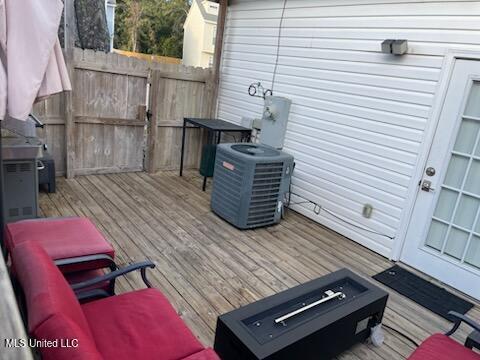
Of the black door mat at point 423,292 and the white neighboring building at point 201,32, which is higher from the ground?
the white neighboring building at point 201,32

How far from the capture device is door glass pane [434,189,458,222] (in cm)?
328

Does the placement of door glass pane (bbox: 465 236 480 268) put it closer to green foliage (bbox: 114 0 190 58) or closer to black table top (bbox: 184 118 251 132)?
black table top (bbox: 184 118 251 132)

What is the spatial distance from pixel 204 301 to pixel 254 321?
0.84 meters

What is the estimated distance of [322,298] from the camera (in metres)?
2.21

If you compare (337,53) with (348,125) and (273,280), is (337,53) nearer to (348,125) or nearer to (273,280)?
(348,125)

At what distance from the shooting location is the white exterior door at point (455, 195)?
3102 mm

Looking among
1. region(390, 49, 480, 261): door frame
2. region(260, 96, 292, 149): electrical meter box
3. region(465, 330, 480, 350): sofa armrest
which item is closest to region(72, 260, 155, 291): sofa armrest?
region(465, 330, 480, 350): sofa armrest

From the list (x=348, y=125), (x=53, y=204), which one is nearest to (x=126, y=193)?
(x=53, y=204)

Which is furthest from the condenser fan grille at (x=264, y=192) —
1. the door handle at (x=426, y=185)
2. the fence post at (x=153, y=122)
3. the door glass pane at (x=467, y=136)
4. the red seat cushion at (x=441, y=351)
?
A: the red seat cushion at (x=441, y=351)

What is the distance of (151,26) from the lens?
2105cm

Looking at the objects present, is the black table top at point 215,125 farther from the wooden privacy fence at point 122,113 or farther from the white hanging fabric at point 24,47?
the white hanging fabric at point 24,47

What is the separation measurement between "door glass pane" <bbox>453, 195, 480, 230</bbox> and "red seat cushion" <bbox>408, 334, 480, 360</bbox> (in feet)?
5.51

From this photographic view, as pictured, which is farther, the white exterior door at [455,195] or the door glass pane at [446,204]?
the door glass pane at [446,204]

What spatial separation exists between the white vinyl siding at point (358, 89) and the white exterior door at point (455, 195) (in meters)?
0.15
